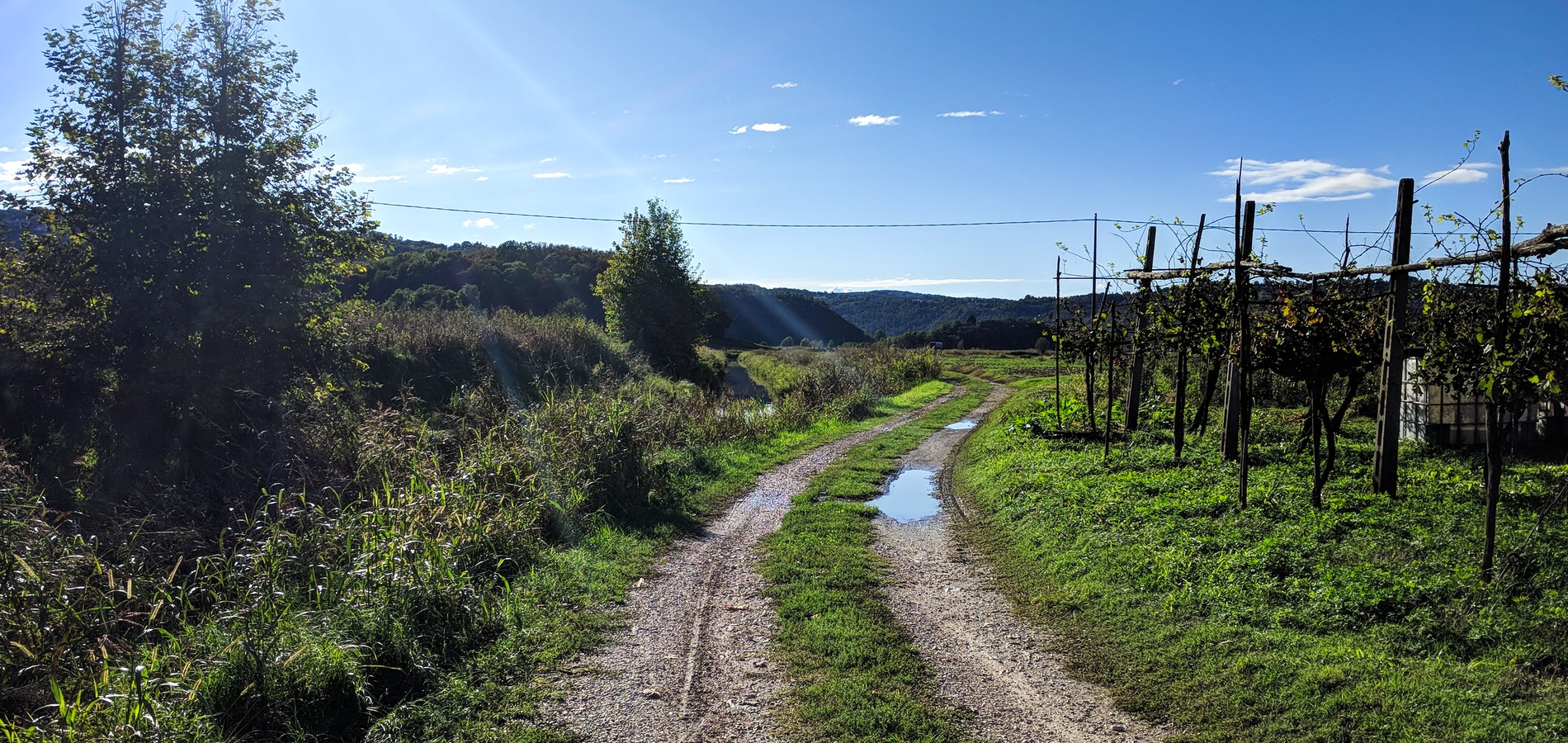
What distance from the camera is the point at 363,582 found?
240 inches

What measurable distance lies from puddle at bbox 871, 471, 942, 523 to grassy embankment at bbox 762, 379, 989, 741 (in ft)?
1.53

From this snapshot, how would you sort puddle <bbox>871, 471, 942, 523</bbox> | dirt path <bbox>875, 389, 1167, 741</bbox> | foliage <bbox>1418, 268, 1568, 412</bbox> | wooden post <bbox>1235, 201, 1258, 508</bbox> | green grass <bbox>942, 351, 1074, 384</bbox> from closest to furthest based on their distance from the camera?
dirt path <bbox>875, 389, 1167, 741</bbox>
foliage <bbox>1418, 268, 1568, 412</bbox>
wooden post <bbox>1235, 201, 1258, 508</bbox>
puddle <bbox>871, 471, 942, 523</bbox>
green grass <bbox>942, 351, 1074, 384</bbox>

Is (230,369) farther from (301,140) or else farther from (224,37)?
(224,37)

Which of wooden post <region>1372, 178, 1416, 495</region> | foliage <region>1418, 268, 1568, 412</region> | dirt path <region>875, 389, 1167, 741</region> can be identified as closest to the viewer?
dirt path <region>875, 389, 1167, 741</region>

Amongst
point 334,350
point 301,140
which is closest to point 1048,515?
point 334,350

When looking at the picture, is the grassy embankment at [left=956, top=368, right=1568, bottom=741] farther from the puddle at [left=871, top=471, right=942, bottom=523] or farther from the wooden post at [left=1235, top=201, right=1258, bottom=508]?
the puddle at [left=871, top=471, right=942, bottom=523]

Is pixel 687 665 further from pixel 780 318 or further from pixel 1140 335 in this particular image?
pixel 780 318

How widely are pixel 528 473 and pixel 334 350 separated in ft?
24.9

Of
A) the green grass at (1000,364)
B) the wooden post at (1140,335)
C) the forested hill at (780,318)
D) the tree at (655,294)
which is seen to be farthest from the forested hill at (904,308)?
the wooden post at (1140,335)

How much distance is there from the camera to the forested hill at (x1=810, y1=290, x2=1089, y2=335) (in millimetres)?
101919

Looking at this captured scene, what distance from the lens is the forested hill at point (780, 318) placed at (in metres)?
90.2

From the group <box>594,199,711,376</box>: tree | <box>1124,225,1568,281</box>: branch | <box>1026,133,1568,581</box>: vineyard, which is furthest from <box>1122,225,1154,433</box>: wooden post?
<box>594,199,711,376</box>: tree

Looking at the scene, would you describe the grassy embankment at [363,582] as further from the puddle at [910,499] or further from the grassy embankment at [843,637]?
the puddle at [910,499]

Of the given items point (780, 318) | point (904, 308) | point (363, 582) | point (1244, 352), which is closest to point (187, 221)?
point (363, 582)
